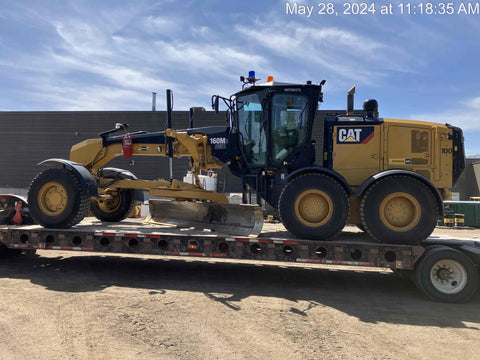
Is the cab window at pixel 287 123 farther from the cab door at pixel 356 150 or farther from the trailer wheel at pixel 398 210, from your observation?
the trailer wheel at pixel 398 210

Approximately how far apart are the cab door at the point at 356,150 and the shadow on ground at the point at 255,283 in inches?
76.9

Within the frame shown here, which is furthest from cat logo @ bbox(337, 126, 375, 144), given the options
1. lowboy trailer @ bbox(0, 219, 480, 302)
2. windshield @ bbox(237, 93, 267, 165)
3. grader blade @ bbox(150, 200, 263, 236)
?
grader blade @ bbox(150, 200, 263, 236)

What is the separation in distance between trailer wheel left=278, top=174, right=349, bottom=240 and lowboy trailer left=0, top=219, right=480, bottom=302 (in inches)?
8.2

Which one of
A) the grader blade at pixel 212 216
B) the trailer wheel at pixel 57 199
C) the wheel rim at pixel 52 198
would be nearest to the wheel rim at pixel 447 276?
the grader blade at pixel 212 216

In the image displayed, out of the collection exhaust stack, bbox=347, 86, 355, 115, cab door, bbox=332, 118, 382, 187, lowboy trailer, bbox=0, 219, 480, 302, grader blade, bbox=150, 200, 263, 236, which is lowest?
lowboy trailer, bbox=0, 219, 480, 302

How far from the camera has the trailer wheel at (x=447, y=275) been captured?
17.4 ft

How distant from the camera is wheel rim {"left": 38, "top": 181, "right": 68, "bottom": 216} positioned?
21.5ft

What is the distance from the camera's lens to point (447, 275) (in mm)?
5438

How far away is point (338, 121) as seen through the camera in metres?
6.27

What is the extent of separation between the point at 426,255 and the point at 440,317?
3.23 feet

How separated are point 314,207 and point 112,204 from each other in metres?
5.14

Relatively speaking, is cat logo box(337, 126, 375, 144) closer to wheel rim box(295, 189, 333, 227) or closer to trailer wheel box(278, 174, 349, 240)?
trailer wheel box(278, 174, 349, 240)

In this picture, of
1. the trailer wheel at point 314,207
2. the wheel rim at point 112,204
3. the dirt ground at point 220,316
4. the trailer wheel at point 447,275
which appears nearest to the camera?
the dirt ground at point 220,316

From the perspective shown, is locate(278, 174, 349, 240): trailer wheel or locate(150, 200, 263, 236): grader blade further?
locate(150, 200, 263, 236): grader blade
